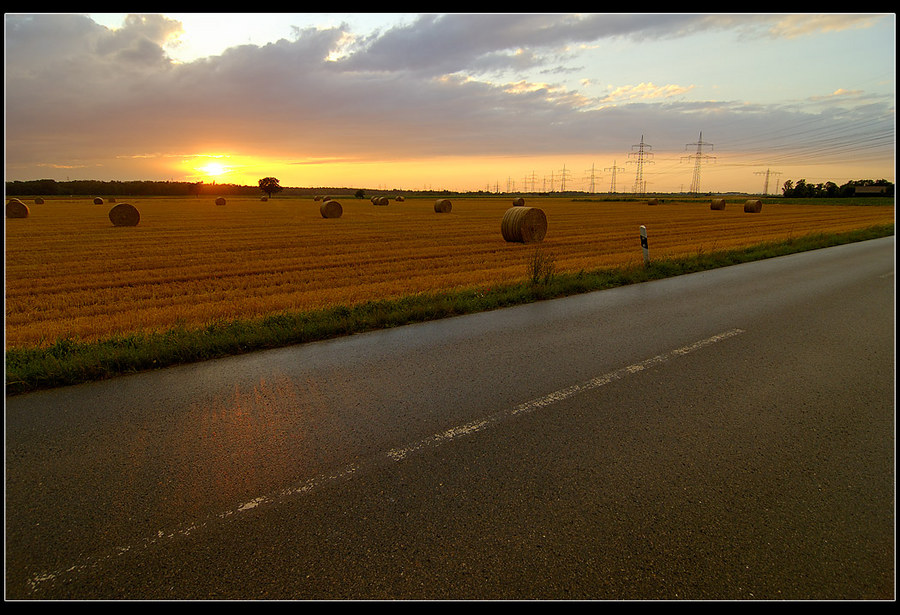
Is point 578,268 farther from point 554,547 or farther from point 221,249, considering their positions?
point 221,249

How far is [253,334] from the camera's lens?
21.0ft

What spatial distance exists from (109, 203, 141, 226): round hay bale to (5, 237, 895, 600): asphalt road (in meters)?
29.0

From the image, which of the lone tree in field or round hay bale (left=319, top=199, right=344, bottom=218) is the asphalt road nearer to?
round hay bale (left=319, top=199, right=344, bottom=218)

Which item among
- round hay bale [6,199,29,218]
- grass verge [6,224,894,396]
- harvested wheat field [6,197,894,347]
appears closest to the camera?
grass verge [6,224,894,396]

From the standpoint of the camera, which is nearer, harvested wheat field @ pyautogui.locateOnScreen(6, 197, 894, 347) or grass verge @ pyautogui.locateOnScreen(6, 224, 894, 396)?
grass verge @ pyautogui.locateOnScreen(6, 224, 894, 396)

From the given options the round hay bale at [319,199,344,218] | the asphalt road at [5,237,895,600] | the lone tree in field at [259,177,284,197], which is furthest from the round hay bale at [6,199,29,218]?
the lone tree in field at [259,177,284,197]

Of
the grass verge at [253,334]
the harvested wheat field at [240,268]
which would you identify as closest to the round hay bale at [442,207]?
the harvested wheat field at [240,268]

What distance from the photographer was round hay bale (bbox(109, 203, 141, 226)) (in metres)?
28.5

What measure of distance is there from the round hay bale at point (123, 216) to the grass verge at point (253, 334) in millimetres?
27032

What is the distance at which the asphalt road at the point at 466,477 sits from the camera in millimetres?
2352

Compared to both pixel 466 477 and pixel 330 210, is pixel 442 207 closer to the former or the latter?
pixel 330 210

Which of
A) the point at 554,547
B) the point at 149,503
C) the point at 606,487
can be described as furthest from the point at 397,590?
the point at 149,503

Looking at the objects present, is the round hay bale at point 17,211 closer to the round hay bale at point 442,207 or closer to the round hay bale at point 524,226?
the round hay bale at point 442,207

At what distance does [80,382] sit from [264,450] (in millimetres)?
2769
